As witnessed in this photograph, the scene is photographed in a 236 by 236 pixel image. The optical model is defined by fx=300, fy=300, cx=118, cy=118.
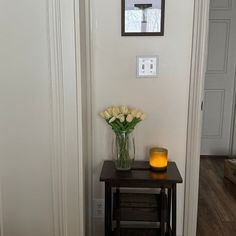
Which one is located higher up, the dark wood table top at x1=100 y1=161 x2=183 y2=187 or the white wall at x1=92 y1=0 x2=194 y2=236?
the white wall at x1=92 y1=0 x2=194 y2=236

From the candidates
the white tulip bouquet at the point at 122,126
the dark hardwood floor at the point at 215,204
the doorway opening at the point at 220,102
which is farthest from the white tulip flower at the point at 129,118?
the doorway opening at the point at 220,102

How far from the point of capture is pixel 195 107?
6.16 ft

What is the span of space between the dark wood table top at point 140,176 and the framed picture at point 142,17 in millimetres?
815

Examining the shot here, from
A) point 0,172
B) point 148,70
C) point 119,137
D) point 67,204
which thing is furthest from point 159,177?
point 0,172

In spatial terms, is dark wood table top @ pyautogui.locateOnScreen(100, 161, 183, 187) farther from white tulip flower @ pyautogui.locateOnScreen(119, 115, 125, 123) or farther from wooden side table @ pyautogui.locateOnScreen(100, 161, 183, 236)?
white tulip flower @ pyautogui.locateOnScreen(119, 115, 125, 123)

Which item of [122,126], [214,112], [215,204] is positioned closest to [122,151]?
[122,126]

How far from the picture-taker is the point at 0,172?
152 cm

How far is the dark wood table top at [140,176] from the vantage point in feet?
5.41

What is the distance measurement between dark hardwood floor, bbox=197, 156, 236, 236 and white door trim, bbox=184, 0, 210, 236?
372mm

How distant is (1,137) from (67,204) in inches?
18.7

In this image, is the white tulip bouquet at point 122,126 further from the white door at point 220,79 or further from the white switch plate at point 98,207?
the white door at point 220,79

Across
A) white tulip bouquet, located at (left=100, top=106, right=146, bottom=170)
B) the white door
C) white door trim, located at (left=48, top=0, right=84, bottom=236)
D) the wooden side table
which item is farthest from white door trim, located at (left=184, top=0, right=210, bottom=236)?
the white door

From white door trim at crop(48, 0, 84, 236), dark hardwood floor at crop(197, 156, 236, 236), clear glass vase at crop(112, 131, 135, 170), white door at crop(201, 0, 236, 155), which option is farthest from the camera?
white door at crop(201, 0, 236, 155)

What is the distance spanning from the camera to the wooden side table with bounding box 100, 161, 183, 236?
5.43ft
